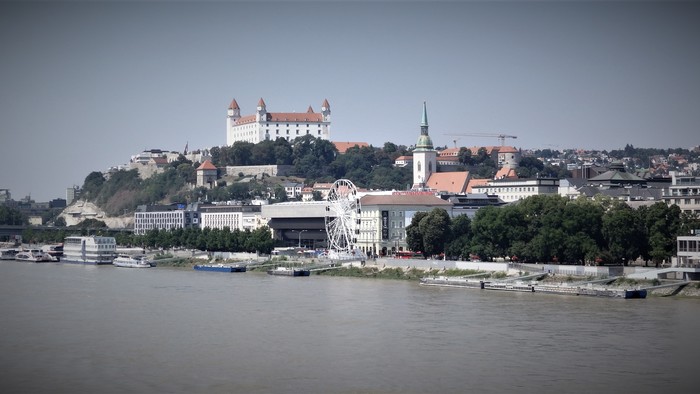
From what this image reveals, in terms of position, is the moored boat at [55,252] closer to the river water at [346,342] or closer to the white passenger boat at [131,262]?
the white passenger boat at [131,262]

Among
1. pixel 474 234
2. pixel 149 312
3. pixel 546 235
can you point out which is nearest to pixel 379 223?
pixel 474 234

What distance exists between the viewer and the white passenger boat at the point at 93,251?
68750 millimetres

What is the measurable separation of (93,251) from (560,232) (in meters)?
35.4

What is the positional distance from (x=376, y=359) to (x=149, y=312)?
38.3ft

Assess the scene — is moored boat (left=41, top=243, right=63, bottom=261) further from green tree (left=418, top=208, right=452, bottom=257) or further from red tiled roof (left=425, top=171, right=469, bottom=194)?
green tree (left=418, top=208, right=452, bottom=257)


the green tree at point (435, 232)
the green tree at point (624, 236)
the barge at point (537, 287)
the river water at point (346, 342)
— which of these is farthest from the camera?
the green tree at point (435, 232)

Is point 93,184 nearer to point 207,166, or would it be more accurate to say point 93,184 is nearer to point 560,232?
point 207,166

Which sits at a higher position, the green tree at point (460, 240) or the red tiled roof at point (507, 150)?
the red tiled roof at point (507, 150)

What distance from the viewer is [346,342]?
27.3 metres

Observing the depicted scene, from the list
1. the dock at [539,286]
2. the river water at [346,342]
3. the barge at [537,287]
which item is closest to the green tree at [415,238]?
the barge at [537,287]

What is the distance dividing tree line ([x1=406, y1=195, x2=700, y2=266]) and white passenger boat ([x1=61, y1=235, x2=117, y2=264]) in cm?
2468

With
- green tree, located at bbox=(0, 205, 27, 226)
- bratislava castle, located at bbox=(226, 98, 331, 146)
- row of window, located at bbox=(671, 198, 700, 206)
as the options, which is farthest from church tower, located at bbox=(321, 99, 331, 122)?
row of window, located at bbox=(671, 198, 700, 206)

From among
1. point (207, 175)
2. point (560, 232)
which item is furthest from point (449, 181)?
point (560, 232)

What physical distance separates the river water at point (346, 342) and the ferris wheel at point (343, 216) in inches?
676
